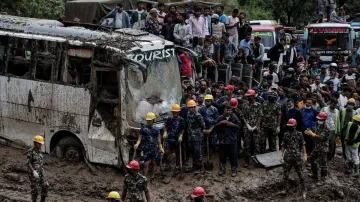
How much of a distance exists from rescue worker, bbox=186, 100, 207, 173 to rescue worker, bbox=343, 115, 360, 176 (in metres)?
3.57

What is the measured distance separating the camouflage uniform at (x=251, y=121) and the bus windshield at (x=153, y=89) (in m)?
1.63

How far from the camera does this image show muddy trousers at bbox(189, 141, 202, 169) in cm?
1548

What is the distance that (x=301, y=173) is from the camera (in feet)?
49.9

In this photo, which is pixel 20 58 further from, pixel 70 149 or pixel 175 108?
pixel 175 108

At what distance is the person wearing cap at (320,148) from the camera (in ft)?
52.0

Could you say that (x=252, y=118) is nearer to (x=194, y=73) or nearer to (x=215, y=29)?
(x=194, y=73)

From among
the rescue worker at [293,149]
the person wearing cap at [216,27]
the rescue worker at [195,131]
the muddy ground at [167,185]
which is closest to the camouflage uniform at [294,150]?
the rescue worker at [293,149]

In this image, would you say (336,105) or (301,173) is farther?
(336,105)

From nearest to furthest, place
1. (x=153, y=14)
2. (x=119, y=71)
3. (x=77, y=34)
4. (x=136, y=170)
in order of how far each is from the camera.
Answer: (x=136, y=170) < (x=119, y=71) < (x=77, y=34) < (x=153, y=14)

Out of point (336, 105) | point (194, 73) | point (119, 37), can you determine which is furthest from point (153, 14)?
point (336, 105)

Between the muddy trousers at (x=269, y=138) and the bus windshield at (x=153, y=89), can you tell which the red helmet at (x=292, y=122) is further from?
the bus windshield at (x=153, y=89)

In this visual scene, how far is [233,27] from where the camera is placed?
22.1 meters

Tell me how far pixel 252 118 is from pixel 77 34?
4.50 m

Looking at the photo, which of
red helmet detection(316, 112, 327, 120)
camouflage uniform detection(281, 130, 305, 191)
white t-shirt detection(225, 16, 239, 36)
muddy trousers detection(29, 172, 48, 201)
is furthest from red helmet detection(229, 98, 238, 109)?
white t-shirt detection(225, 16, 239, 36)
